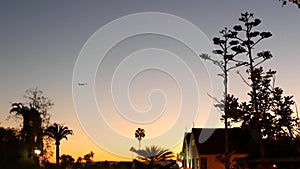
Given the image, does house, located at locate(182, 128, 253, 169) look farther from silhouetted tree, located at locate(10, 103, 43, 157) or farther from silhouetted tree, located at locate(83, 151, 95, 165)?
silhouetted tree, located at locate(83, 151, 95, 165)

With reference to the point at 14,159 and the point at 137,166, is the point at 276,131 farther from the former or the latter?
the point at 137,166

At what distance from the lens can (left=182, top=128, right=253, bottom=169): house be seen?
140 ft

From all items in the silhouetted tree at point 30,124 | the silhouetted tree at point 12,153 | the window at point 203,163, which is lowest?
the window at point 203,163

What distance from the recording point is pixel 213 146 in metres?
44.2

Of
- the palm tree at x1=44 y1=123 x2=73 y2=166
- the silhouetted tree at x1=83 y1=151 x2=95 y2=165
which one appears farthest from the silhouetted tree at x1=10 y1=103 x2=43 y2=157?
the silhouetted tree at x1=83 y1=151 x2=95 y2=165

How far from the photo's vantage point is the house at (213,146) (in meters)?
42.7

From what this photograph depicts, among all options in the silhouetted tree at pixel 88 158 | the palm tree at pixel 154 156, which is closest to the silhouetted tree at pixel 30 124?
the palm tree at pixel 154 156

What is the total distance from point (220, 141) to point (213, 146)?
1.14 metres

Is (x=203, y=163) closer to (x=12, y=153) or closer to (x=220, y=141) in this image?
(x=220, y=141)

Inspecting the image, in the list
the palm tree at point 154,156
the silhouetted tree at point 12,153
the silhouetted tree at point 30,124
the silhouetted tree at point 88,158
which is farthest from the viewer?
the silhouetted tree at point 88,158

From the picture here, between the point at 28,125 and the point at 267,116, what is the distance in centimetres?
2973

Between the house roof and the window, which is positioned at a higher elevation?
the house roof

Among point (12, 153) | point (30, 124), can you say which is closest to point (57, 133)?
point (30, 124)

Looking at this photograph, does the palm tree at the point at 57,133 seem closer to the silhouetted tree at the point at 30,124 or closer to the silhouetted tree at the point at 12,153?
the silhouetted tree at the point at 30,124
